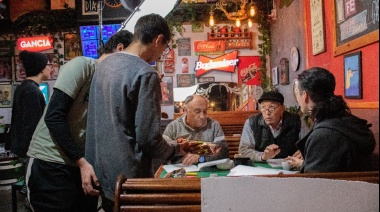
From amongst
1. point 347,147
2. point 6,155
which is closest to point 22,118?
point 6,155

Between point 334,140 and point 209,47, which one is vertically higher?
point 209,47

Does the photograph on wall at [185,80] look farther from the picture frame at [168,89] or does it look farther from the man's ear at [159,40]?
the man's ear at [159,40]

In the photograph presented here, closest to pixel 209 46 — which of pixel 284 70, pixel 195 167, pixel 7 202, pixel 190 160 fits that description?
pixel 284 70

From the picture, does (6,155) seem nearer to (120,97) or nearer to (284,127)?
(284,127)

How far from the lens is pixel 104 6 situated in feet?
18.9

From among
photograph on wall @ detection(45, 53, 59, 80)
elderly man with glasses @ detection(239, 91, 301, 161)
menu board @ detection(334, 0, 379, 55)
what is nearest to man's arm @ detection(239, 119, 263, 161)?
elderly man with glasses @ detection(239, 91, 301, 161)

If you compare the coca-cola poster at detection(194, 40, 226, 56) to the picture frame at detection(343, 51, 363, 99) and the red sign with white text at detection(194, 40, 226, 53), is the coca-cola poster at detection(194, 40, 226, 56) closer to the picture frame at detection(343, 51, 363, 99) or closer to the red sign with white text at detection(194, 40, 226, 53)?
the red sign with white text at detection(194, 40, 226, 53)

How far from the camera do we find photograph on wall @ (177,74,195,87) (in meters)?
7.97

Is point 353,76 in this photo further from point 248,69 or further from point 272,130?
point 248,69

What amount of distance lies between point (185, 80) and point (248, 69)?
54.4 inches

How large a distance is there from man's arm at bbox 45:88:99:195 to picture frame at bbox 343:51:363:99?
234cm

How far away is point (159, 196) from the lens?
1336 millimetres

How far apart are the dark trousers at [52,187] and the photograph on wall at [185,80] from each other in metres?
6.11

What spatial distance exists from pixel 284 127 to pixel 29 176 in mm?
2314
